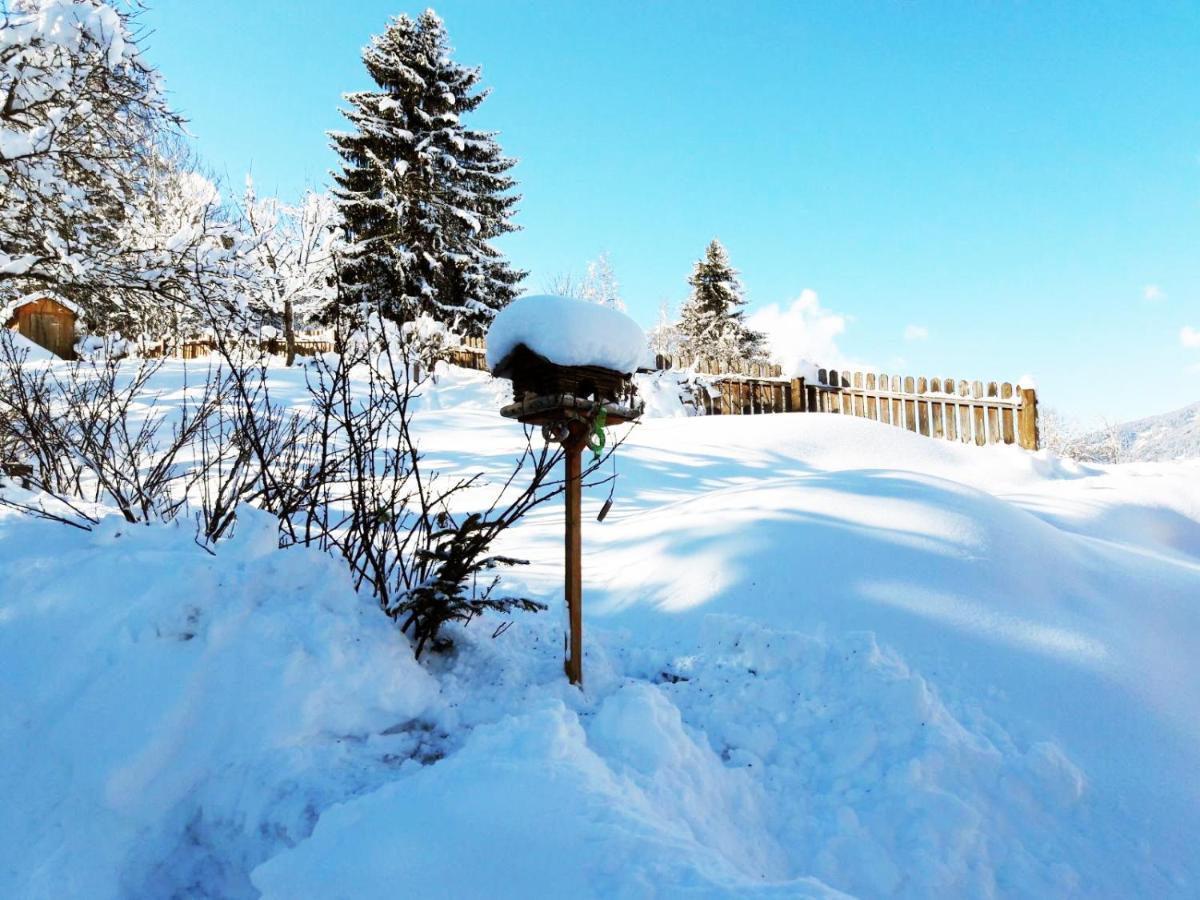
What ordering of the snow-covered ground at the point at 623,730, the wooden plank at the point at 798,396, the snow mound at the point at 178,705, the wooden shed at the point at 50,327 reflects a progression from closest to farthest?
1. the snow-covered ground at the point at 623,730
2. the snow mound at the point at 178,705
3. the wooden plank at the point at 798,396
4. the wooden shed at the point at 50,327

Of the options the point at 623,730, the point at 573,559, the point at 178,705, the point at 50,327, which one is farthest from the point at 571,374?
the point at 50,327

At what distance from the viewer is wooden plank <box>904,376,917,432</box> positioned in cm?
1186

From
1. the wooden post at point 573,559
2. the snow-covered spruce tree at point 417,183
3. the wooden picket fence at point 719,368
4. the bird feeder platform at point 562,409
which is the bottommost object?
the wooden post at point 573,559

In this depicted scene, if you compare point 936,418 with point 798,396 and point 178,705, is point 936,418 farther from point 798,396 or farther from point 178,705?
point 178,705

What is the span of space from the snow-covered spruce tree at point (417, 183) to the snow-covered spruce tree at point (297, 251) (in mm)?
672

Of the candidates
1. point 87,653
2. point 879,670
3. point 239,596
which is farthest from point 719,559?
point 87,653

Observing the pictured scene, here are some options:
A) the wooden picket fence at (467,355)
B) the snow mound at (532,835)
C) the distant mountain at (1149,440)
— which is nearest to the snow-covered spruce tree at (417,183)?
the wooden picket fence at (467,355)

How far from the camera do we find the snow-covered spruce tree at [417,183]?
18.6 m

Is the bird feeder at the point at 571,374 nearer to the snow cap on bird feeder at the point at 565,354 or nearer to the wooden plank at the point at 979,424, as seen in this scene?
the snow cap on bird feeder at the point at 565,354

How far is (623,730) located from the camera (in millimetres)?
2365

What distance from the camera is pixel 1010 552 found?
390cm

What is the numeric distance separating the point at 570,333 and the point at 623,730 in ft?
5.31

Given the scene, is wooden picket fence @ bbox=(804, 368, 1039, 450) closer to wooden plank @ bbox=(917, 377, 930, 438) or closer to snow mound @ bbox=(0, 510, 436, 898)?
wooden plank @ bbox=(917, 377, 930, 438)

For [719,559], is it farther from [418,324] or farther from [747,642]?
[418,324]
